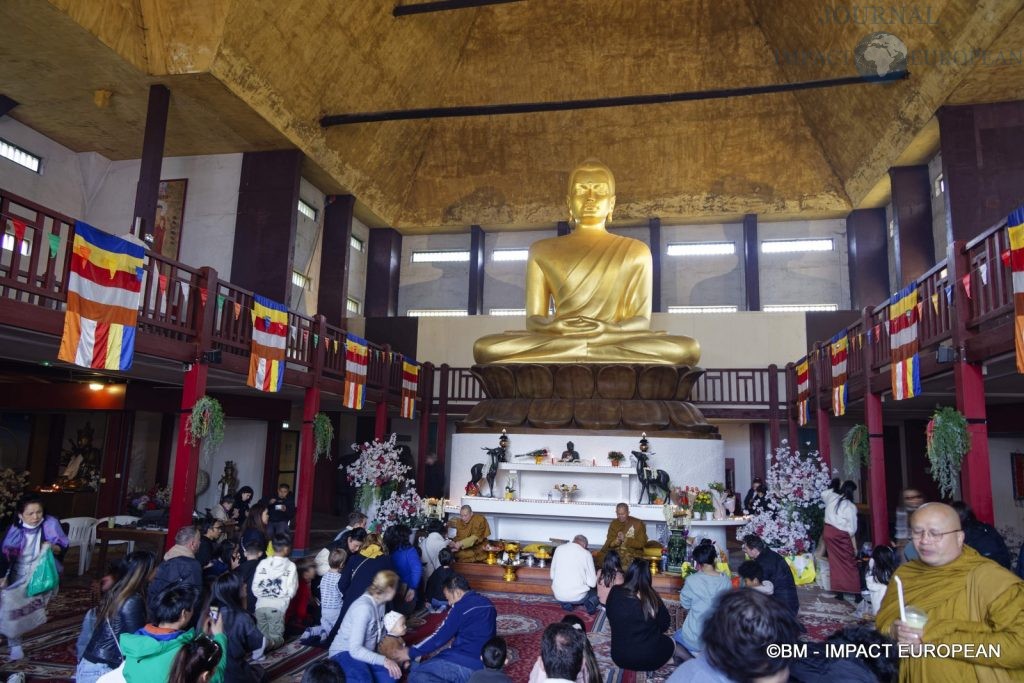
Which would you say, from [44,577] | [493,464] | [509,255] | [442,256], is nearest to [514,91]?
[509,255]

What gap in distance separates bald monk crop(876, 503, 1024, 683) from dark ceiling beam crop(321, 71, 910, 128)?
10.1 meters

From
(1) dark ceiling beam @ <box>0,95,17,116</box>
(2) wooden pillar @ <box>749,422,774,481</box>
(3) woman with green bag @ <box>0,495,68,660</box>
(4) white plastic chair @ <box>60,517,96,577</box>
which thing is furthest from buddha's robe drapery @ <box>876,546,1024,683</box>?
(1) dark ceiling beam @ <box>0,95,17,116</box>

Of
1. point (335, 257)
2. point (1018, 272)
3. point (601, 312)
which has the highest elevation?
point (335, 257)

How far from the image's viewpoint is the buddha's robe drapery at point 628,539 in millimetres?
6644

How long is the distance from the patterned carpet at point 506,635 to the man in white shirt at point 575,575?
0.52 ft

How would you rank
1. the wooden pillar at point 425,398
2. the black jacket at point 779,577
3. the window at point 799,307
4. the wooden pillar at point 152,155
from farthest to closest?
the window at point 799,307 → the wooden pillar at point 425,398 → the wooden pillar at point 152,155 → the black jacket at point 779,577

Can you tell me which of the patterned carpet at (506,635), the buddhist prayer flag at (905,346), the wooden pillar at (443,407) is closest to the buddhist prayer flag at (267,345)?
the patterned carpet at (506,635)

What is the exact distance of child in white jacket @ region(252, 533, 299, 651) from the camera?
4.88 meters

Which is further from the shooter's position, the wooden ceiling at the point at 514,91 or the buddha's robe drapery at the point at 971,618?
the wooden ceiling at the point at 514,91

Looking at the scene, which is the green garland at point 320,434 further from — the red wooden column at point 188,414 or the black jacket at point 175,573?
the black jacket at point 175,573

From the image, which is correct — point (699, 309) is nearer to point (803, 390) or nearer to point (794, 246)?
point (794, 246)

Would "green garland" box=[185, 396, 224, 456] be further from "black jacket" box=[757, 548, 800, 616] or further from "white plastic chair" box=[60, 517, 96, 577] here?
"black jacket" box=[757, 548, 800, 616]

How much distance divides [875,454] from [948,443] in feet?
7.80

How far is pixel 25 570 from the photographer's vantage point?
461 cm
